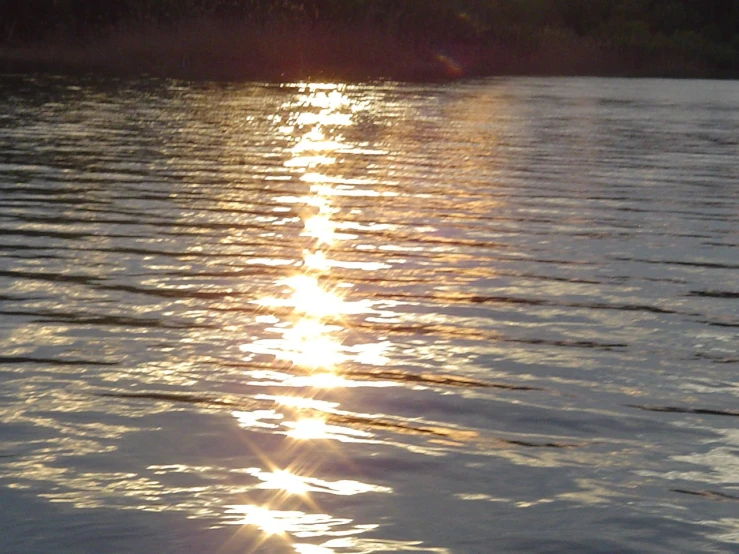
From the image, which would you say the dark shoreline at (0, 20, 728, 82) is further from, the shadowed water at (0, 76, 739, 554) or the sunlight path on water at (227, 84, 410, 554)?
the sunlight path on water at (227, 84, 410, 554)

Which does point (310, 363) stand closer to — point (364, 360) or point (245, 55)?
point (364, 360)

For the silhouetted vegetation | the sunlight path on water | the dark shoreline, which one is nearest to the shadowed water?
the sunlight path on water

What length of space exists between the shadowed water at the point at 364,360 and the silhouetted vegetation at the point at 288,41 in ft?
89.2

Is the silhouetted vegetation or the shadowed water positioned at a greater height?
the silhouetted vegetation

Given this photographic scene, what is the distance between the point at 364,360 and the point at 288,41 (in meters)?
38.1

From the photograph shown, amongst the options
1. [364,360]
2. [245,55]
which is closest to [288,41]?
[245,55]

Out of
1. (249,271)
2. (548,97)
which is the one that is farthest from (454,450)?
(548,97)

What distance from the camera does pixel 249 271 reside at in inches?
412

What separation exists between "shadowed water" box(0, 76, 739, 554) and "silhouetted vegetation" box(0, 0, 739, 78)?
89.2 feet

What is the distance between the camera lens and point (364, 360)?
7715mm

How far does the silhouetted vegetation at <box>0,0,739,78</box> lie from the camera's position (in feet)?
146

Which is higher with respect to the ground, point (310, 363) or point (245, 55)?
point (245, 55)

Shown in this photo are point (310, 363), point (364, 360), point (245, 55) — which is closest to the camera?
point (310, 363)

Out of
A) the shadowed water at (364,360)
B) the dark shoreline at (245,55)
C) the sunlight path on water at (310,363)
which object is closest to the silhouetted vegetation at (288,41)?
the dark shoreline at (245,55)
